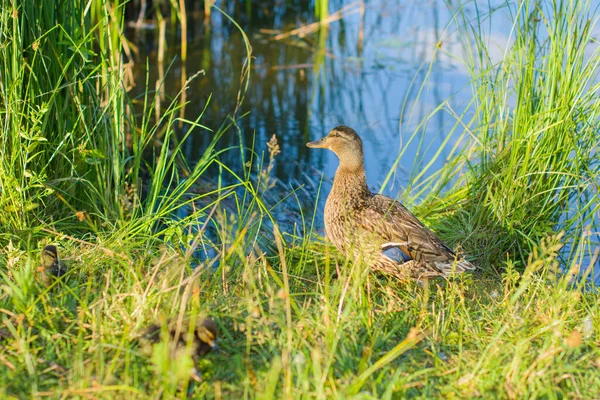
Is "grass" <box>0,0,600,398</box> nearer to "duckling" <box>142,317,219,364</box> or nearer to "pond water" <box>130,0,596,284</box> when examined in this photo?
"duckling" <box>142,317,219,364</box>

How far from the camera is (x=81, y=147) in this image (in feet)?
14.6

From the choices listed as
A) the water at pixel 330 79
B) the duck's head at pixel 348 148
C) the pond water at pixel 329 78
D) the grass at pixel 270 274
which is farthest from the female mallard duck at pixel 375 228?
the water at pixel 330 79

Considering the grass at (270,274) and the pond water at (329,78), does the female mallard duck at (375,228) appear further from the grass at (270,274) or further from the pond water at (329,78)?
the pond water at (329,78)

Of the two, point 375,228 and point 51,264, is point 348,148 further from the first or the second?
point 51,264

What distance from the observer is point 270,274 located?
4.32 m

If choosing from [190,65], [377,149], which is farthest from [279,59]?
[377,149]

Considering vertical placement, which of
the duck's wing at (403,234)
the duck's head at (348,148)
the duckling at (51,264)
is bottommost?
the duck's wing at (403,234)

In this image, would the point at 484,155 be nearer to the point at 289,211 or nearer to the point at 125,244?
the point at 289,211

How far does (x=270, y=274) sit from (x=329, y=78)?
5.03 m

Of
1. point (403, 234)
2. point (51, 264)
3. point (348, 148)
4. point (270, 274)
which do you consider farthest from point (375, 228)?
point (51, 264)

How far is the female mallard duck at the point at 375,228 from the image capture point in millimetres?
4277

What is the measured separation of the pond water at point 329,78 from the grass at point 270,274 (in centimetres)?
149

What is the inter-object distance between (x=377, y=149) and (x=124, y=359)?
15.8 feet

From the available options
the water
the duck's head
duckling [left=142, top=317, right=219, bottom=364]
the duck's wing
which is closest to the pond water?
the water
